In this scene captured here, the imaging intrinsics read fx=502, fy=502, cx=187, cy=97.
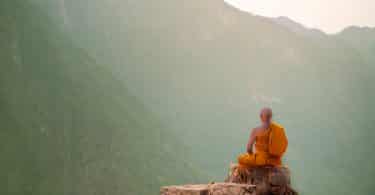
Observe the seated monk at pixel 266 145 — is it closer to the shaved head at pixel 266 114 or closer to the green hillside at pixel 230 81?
the shaved head at pixel 266 114

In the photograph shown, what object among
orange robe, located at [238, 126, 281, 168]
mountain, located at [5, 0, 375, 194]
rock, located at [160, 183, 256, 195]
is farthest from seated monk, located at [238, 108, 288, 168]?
mountain, located at [5, 0, 375, 194]

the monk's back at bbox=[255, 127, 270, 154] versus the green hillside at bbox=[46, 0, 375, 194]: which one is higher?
the green hillside at bbox=[46, 0, 375, 194]

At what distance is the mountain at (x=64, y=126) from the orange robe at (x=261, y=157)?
207ft

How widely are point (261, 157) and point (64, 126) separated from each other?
245 feet

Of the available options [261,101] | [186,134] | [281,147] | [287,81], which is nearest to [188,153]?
[186,134]

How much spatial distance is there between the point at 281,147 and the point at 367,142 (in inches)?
5203

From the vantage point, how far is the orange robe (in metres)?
10.3

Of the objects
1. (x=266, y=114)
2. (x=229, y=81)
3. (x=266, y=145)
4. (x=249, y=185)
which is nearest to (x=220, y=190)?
(x=249, y=185)

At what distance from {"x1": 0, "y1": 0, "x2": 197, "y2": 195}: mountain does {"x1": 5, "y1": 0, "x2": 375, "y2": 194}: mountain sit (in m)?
21.5

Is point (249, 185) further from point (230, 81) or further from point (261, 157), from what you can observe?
point (230, 81)

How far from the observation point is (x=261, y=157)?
10.4m

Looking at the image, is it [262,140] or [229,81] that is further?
[229,81]

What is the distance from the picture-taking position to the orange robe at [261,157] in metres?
10.3

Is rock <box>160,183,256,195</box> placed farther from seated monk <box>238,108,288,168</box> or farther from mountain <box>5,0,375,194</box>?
mountain <box>5,0,375,194</box>
